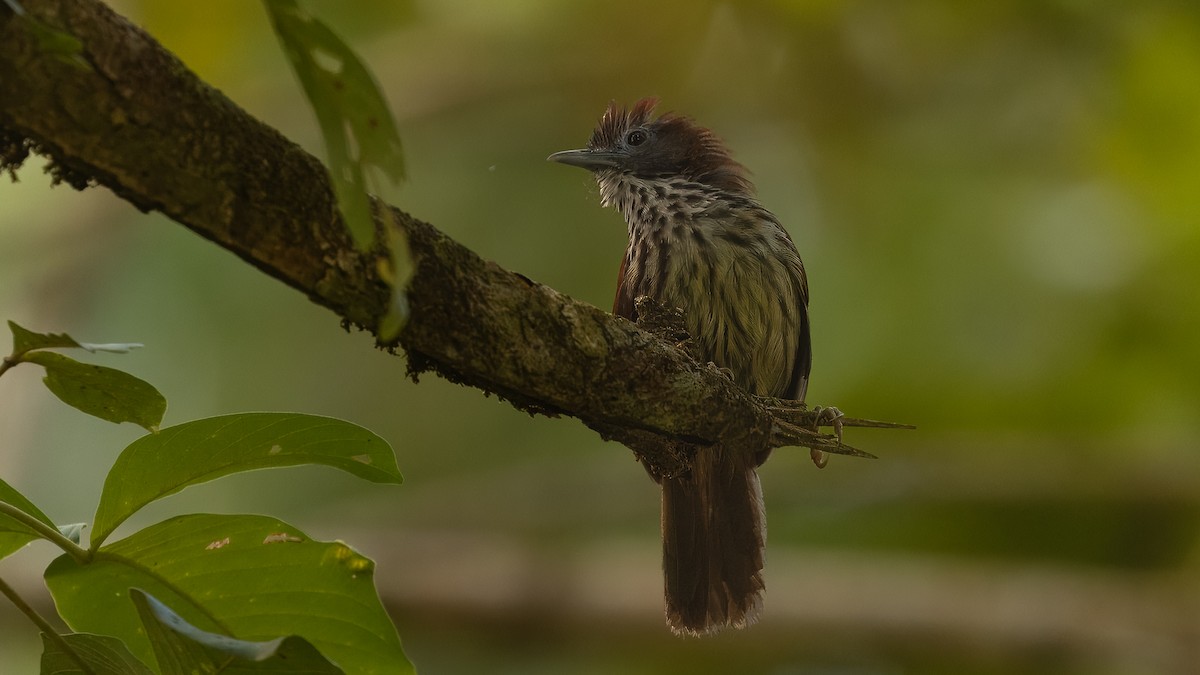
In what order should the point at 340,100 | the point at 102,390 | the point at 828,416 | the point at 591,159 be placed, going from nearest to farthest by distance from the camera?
the point at 340,100, the point at 102,390, the point at 828,416, the point at 591,159

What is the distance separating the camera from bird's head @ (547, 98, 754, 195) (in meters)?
4.57

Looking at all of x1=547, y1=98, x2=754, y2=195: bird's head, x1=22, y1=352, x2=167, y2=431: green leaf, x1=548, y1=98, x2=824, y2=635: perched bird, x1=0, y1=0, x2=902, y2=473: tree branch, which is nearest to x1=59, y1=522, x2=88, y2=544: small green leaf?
x1=22, y1=352, x2=167, y2=431: green leaf

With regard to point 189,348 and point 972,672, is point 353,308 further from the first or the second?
point 189,348

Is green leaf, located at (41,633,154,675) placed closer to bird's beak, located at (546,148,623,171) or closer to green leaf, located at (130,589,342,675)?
green leaf, located at (130,589,342,675)

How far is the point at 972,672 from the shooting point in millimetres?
6203

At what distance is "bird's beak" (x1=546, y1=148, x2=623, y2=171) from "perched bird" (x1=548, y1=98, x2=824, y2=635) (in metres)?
0.39

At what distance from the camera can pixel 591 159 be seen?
4688mm

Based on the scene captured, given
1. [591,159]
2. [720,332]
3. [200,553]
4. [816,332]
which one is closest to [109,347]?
[200,553]

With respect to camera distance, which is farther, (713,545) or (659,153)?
(659,153)

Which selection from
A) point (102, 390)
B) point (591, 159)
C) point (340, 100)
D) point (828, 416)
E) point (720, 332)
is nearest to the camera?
point (340, 100)

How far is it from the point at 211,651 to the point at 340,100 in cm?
65

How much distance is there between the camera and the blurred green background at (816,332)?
6.20 metres

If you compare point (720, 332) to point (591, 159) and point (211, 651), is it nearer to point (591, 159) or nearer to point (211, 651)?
point (591, 159)

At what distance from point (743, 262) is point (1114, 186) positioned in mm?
4051
